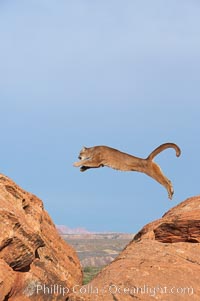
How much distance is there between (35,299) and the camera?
46.9 feet

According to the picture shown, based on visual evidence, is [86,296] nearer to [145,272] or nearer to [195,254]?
[145,272]

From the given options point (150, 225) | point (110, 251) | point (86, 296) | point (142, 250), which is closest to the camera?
point (86, 296)

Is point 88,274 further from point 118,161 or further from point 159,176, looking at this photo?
point 159,176

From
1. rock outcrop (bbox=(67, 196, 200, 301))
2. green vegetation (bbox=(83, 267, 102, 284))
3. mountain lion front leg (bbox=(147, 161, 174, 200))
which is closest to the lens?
rock outcrop (bbox=(67, 196, 200, 301))

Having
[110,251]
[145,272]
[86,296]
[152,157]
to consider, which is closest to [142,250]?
[145,272]

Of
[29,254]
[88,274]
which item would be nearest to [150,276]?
[29,254]

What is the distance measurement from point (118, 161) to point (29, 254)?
1189 cm

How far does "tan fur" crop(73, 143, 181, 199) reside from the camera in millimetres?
24797

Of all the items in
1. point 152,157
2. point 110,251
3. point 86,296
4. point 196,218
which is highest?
point 110,251

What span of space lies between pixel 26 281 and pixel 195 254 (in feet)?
13.1

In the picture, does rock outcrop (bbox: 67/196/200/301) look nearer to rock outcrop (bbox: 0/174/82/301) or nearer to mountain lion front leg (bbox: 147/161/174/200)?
rock outcrop (bbox: 0/174/82/301)

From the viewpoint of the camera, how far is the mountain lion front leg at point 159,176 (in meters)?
24.1

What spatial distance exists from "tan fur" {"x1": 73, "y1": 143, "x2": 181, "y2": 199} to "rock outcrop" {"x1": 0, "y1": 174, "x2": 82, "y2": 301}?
8104 millimetres

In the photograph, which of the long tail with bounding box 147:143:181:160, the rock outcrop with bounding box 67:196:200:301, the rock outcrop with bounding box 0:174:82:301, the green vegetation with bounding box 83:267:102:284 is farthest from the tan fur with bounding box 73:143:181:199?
the rock outcrop with bounding box 67:196:200:301
